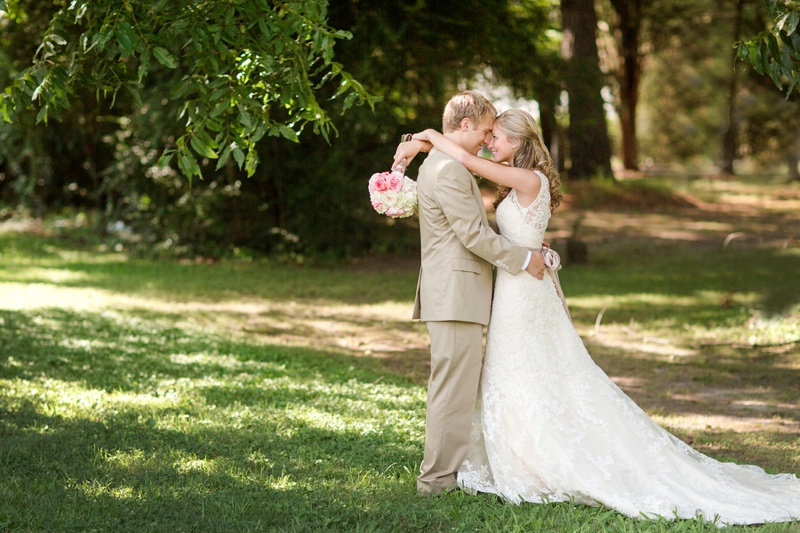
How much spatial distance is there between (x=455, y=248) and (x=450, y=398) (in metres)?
0.86

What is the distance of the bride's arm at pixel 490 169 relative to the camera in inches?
169

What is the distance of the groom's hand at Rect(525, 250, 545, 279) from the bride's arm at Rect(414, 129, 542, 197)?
0.36 m

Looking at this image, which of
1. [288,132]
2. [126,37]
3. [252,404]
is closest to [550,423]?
[288,132]

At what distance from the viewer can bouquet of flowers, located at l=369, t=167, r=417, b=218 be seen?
14.3 feet

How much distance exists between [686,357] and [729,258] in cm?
704

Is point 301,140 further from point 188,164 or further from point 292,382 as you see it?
point 188,164

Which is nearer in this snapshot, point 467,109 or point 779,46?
point 779,46

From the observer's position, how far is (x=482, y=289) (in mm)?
4340

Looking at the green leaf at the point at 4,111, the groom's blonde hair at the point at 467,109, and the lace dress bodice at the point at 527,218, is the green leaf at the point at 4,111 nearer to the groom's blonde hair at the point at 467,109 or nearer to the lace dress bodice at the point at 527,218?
the groom's blonde hair at the point at 467,109

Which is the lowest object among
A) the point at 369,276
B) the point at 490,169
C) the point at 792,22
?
the point at 369,276

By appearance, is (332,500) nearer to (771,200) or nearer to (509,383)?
(509,383)

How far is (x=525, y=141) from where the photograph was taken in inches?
175

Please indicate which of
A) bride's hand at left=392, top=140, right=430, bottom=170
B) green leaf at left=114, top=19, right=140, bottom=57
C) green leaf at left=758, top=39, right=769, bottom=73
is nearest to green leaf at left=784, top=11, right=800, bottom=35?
green leaf at left=758, top=39, right=769, bottom=73

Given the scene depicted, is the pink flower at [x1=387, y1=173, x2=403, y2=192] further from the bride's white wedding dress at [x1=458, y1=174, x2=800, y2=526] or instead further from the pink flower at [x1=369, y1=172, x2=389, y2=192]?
the bride's white wedding dress at [x1=458, y1=174, x2=800, y2=526]
